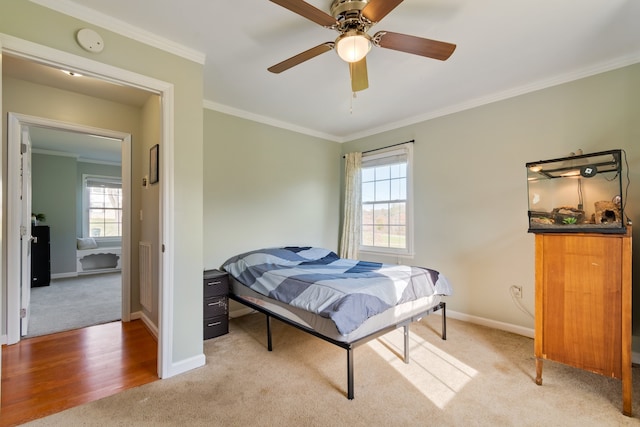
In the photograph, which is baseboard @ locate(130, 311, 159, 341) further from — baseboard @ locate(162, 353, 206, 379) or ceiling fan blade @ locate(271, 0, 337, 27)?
ceiling fan blade @ locate(271, 0, 337, 27)

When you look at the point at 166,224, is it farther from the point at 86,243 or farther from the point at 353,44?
the point at 86,243

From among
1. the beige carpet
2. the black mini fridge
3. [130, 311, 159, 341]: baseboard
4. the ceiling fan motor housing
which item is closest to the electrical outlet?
the beige carpet

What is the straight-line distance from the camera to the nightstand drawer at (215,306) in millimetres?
2979

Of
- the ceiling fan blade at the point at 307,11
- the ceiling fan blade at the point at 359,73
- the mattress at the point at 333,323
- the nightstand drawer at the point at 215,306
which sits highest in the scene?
the ceiling fan blade at the point at 307,11

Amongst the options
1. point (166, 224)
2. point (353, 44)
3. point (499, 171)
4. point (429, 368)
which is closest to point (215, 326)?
point (166, 224)

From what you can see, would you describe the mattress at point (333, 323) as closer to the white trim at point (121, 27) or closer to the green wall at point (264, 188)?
the green wall at point (264, 188)

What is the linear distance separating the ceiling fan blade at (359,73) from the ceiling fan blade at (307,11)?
320mm

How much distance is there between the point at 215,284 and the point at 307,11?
2.56m

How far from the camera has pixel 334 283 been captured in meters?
2.38

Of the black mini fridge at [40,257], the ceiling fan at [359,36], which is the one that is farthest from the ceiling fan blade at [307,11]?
the black mini fridge at [40,257]

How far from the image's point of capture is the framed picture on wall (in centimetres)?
288

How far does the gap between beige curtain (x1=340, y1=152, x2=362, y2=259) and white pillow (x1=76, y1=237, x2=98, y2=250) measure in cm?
545

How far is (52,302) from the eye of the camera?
412 centimetres

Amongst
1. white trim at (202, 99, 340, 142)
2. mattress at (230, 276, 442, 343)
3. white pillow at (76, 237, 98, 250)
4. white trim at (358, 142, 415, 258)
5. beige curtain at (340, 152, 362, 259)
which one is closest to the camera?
mattress at (230, 276, 442, 343)
